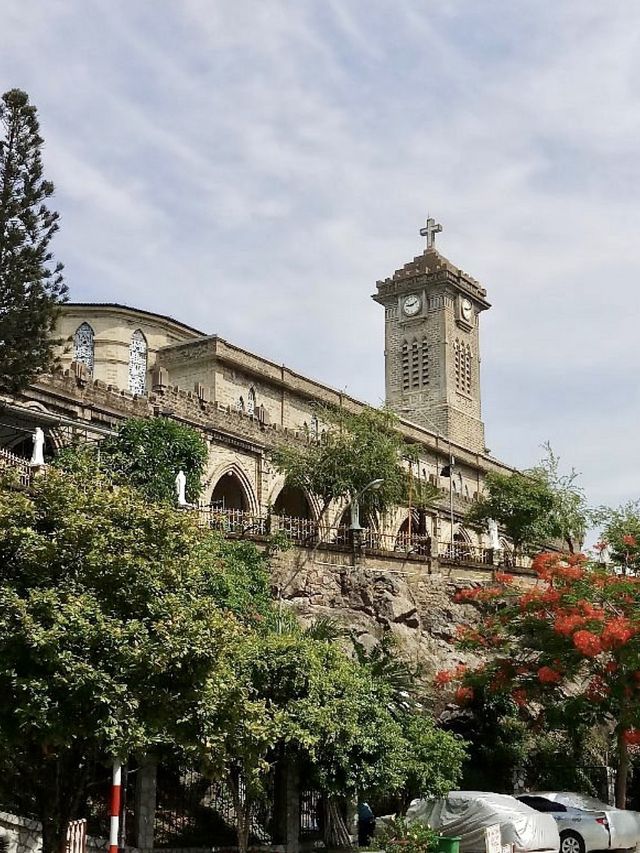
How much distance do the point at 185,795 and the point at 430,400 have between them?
5638 cm

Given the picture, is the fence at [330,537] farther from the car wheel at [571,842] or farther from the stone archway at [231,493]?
the car wheel at [571,842]

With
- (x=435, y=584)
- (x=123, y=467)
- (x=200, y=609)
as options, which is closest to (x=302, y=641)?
(x=200, y=609)

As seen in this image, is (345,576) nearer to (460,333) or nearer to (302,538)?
(302,538)

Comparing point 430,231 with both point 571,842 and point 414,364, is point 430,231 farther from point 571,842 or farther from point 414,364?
point 571,842

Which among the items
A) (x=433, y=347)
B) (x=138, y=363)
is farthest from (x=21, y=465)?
(x=433, y=347)

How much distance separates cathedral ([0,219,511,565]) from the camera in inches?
1323

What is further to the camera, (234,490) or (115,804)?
(234,490)

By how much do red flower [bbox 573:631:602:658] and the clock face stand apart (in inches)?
2132

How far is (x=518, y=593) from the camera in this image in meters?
27.5

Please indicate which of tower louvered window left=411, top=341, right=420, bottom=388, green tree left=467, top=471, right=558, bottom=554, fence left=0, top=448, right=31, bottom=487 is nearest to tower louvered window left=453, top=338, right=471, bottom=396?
tower louvered window left=411, top=341, right=420, bottom=388

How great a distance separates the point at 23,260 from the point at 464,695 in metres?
15.8

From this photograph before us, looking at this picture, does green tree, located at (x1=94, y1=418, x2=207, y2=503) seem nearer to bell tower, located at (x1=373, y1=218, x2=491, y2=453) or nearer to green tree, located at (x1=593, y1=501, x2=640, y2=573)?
green tree, located at (x1=593, y1=501, x2=640, y2=573)

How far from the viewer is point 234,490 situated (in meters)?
40.4

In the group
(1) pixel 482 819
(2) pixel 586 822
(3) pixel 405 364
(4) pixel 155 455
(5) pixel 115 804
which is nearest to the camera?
(5) pixel 115 804
